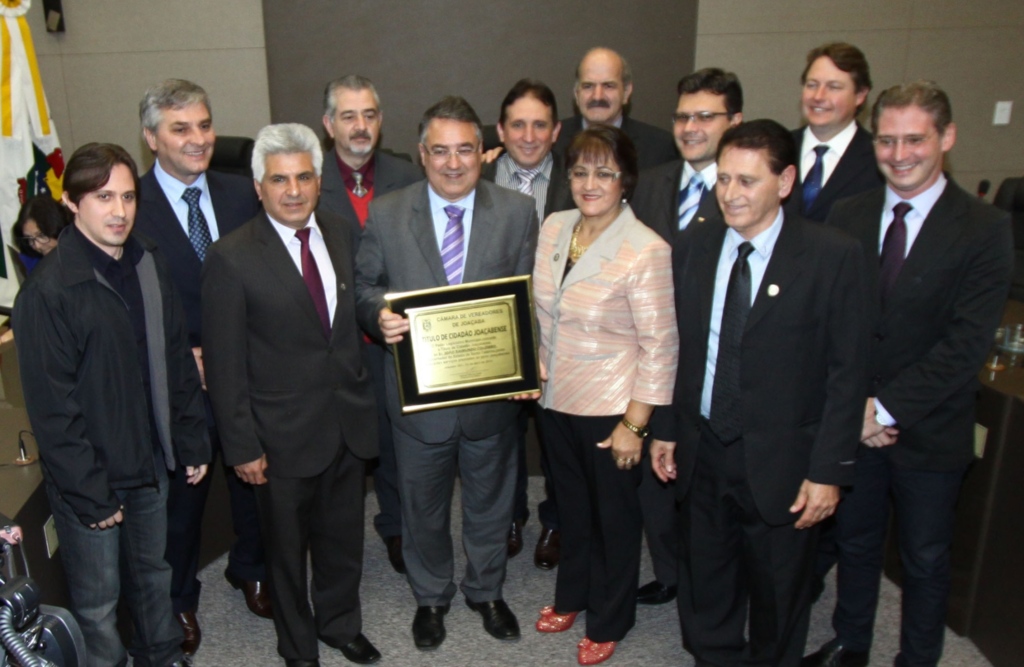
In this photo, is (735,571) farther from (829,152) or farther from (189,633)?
(189,633)

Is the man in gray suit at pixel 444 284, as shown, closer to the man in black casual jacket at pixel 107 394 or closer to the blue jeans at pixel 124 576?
the man in black casual jacket at pixel 107 394

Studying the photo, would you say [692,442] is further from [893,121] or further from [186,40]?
[186,40]

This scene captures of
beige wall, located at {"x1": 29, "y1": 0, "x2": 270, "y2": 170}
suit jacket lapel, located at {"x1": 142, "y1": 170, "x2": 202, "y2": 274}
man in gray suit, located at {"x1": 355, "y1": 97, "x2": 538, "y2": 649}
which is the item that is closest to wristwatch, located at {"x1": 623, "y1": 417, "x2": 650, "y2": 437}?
man in gray suit, located at {"x1": 355, "y1": 97, "x2": 538, "y2": 649}

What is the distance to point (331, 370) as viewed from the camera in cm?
258

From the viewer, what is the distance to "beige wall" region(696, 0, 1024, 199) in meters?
5.15

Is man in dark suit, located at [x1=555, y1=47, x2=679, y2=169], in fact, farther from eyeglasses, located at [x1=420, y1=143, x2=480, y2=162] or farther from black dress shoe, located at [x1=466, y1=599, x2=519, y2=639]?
black dress shoe, located at [x1=466, y1=599, x2=519, y2=639]

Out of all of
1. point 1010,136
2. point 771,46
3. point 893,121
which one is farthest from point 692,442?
point 1010,136

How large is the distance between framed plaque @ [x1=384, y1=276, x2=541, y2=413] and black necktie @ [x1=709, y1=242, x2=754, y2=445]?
0.58m

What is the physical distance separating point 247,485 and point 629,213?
1.70m

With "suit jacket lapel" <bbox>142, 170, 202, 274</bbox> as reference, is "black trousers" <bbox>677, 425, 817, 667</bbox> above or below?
below

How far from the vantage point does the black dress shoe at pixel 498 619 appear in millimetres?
3008

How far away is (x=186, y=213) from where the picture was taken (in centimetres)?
285

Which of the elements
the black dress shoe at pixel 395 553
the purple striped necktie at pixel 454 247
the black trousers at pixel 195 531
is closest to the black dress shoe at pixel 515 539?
the black dress shoe at pixel 395 553

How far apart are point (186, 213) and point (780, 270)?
1947 millimetres
